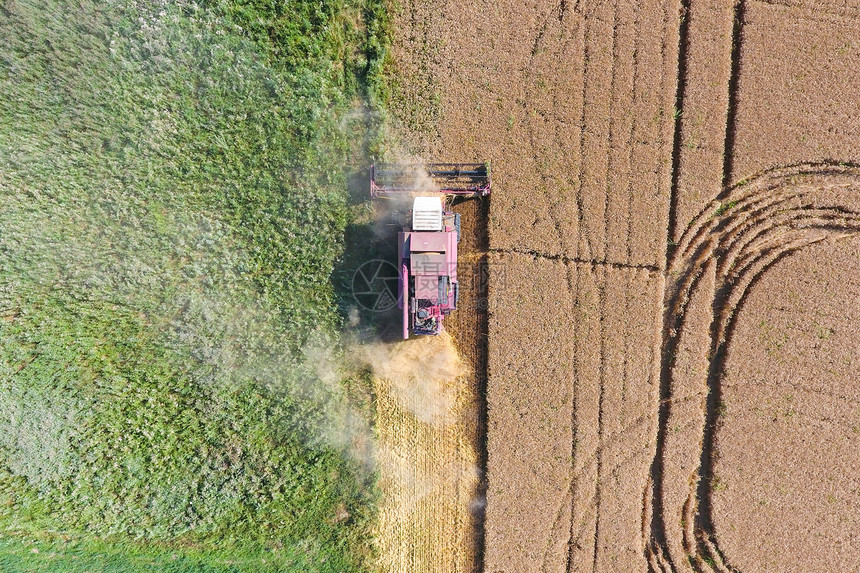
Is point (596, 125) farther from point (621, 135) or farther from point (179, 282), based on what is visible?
point (179, 282)

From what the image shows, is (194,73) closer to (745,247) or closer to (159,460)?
(159,460)

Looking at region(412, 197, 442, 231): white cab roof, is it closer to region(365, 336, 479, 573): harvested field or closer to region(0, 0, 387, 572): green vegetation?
region(0, 0, 387, 572): green vegetation

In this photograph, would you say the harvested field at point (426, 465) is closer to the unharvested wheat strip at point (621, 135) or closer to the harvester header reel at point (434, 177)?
the harvester header reel at point (434, 177)

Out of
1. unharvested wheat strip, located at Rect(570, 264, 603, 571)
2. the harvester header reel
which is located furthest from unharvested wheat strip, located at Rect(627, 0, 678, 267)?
the harvester header reel

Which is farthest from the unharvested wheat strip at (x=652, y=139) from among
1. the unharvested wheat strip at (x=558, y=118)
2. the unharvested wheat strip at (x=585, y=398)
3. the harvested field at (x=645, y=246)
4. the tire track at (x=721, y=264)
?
the unharvested wheat strip at (x=558, y=118)

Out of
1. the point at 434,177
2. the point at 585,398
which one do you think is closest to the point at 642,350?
the point at 585,398

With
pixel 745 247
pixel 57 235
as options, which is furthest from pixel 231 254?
pixel 745 247

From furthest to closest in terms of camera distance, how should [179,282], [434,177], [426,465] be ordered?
[426,465] → [434,177] → [179,282]
